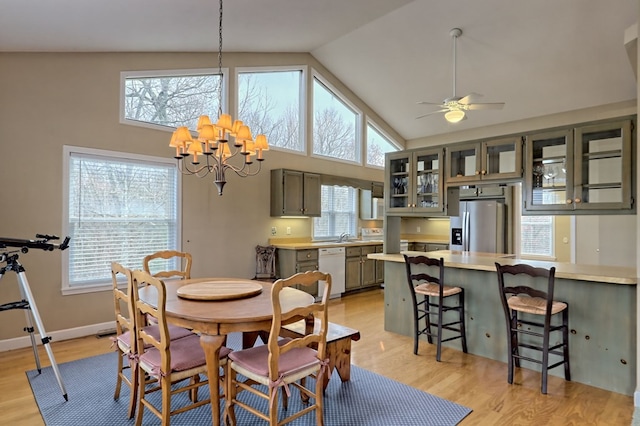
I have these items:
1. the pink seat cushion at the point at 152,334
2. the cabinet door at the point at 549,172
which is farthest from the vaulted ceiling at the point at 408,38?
the pink seat cushion at the point at 152,334

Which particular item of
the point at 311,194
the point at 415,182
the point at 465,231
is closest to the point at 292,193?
the point at 311,194

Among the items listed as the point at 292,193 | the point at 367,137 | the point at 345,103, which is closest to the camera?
the point at 292,193

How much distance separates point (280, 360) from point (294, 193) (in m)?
3.77

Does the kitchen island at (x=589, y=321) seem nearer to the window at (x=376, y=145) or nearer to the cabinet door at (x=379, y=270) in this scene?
the cabinet door at (x=379, y=270)

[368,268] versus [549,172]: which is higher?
[549,172]

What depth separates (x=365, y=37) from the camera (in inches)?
217

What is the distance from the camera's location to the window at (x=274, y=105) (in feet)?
18.3

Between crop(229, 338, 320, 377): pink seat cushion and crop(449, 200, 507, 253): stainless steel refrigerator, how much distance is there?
189 inches

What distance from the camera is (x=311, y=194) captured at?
19.9ft

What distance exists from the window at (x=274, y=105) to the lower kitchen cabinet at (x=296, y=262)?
1731 mm

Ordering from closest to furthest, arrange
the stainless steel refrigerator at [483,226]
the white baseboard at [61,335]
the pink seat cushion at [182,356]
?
the pink seat cushion at [182,356]
the white baseboard at [61,335]
the stainless steel refrigerator at [483,226]

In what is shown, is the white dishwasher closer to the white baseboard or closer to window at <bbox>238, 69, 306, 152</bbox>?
window at <bbox>238, 69, 306, 152</bbox>

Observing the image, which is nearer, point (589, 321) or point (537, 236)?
point (589, 321)

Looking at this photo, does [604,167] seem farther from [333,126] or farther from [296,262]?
[333,126]
